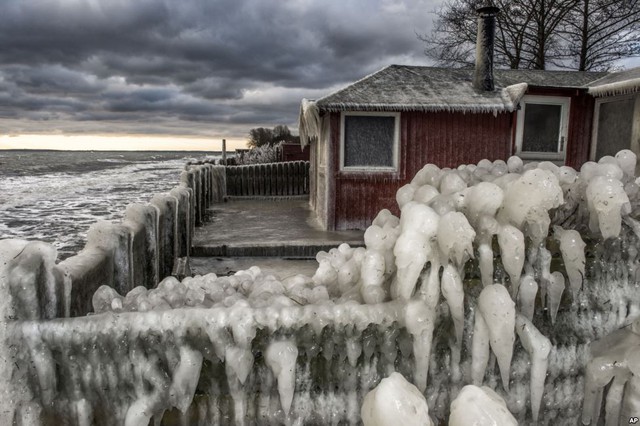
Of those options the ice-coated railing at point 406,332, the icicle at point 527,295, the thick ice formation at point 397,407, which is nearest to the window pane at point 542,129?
the ice-coated railing at point 406,332

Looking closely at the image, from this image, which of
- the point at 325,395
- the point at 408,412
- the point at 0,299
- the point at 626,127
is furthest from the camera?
the point at 626,127

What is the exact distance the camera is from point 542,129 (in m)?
11.6

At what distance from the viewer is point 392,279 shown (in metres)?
3.84

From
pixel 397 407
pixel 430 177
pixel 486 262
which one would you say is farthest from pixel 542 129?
pixel 397 407

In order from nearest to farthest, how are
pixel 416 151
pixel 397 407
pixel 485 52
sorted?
pixel 397 407 < pixel 416 151 < pixel 485 52

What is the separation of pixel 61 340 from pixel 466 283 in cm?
289

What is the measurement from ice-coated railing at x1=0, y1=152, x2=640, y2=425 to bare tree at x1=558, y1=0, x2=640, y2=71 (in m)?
24.7

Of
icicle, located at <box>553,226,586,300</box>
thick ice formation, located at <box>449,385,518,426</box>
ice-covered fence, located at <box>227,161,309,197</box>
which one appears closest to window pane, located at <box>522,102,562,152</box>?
icicle, located at <box>553,226,586,300</box>

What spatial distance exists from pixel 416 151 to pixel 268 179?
904 centimetres

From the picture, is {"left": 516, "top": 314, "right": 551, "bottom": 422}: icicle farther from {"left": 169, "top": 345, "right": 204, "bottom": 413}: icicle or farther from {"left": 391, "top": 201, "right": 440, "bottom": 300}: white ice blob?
{"left": 169, "top": 345, "right": 204, "bottom": 413}: icicle

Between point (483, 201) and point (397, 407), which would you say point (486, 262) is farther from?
point (397, 407)

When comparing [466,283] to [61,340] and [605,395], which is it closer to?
[605,395]

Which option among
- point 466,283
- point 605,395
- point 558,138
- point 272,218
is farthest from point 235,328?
point 558,138

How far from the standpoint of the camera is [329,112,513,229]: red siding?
36.0ft
